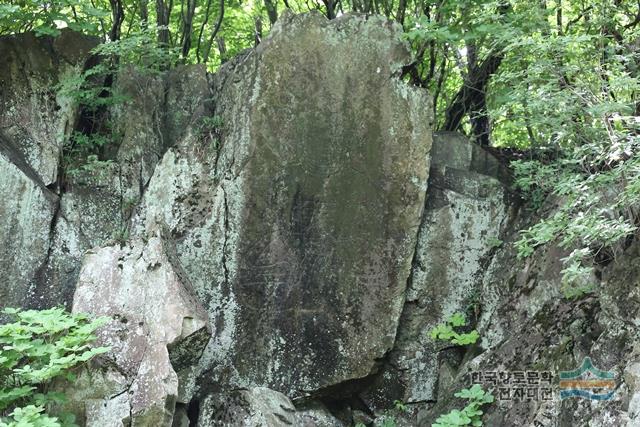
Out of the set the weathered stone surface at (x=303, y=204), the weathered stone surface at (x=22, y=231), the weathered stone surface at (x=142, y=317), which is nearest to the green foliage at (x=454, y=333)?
the weathered stone surface at (x=303, y=204)

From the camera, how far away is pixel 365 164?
324 inches

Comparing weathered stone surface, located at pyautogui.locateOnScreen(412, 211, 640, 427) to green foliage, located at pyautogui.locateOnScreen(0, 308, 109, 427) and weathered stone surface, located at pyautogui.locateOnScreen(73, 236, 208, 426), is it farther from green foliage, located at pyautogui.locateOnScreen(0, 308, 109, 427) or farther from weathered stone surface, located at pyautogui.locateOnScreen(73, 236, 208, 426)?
green foliage, located at pyautogui.locateOnScreen(0, 308, 109, 427)

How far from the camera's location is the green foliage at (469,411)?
675 centimetres

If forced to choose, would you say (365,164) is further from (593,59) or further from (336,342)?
(593,59)

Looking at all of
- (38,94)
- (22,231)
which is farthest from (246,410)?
(38,94)

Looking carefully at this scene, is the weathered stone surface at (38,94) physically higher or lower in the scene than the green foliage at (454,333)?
higher

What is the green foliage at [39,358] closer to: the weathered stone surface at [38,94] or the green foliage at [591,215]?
the weathered stone surface at [38,94]

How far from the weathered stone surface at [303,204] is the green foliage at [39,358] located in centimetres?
175

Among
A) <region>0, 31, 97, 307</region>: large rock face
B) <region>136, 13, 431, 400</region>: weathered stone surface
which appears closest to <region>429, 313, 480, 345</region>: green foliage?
<region>136, 13, 431, 400</region>: weathered stone surface

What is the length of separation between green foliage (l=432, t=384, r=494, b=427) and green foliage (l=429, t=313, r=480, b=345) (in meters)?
0.84

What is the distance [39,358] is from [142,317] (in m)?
0.93

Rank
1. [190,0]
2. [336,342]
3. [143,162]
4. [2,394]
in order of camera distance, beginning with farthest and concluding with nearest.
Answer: [190,0]
[143,162]
[336,342]
[2,394]

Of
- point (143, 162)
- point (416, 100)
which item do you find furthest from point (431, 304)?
point (143, 162)

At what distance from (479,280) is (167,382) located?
3.78 metres
